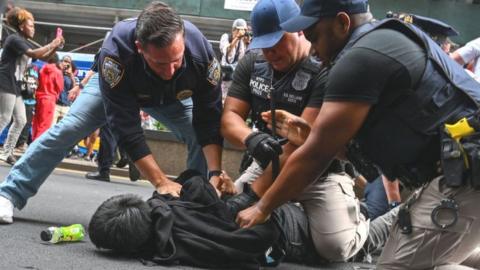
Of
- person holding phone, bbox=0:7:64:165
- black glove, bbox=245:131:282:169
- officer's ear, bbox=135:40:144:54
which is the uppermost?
officer's ear, bbox=135:40:144:54

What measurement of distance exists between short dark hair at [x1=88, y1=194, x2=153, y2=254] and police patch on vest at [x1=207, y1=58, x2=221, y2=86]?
74 cm

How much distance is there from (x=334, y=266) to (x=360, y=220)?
260mm

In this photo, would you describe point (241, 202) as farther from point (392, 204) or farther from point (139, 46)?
point (392, 204)

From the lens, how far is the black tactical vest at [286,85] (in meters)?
3.16

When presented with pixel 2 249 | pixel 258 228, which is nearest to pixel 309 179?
pixel 258 228

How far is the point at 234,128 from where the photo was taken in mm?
3340

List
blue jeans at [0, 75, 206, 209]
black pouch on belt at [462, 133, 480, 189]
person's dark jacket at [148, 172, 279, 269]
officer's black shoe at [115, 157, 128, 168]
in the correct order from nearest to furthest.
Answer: black pouch on belt at [462, 133, 480, 189], person's dark jacket at [148, 172, 279, 269], blue jeans at [0, 75, 206, 209], officer's black shoe at [115, 157, 128, 168]

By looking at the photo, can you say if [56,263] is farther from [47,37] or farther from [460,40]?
[47,37]

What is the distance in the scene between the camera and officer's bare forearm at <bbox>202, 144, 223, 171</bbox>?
3.48 m

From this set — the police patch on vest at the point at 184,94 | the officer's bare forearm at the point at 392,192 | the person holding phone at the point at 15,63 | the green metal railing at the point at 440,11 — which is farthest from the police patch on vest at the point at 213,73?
the green metal railing at the point at 440,11

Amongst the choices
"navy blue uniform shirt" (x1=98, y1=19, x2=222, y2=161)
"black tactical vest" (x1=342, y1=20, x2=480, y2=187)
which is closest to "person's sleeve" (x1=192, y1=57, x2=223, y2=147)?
"navy blue uniform shirt" (x1=98, y1=19, x2=222, y2=161)

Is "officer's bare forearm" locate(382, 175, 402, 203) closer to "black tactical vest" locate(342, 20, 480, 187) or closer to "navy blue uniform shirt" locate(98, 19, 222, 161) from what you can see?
"navy blue uniform shirt" locate(98, 19, 222, 161)

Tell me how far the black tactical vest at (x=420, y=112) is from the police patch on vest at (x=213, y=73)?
4.13 feet

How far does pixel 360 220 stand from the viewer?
341 centimetres
